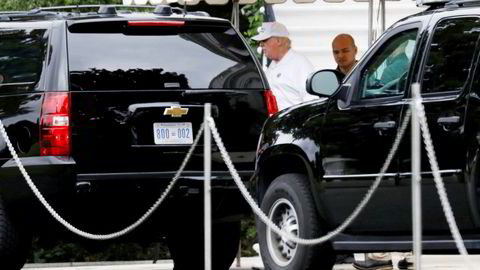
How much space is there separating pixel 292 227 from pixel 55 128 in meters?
1.82

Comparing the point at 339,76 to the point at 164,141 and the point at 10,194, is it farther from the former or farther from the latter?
the point at 10,194

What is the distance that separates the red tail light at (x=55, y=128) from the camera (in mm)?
10820

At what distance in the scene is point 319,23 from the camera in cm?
1803

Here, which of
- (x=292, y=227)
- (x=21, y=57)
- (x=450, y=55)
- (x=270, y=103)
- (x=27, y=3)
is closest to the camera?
(x=450, y=55)

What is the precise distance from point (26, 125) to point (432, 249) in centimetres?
323

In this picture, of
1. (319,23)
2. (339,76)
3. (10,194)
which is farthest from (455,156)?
(319,23)

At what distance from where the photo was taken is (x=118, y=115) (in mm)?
11102

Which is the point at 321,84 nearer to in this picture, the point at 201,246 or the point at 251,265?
the point at 201,246

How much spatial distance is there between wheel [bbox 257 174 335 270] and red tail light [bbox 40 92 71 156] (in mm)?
1484

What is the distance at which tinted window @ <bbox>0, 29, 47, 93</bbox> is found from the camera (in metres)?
11.2

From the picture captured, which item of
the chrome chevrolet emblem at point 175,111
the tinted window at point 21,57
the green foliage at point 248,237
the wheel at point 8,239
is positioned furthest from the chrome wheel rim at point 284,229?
the green foliage at point 248,237

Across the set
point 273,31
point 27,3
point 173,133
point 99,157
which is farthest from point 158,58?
point 27,3

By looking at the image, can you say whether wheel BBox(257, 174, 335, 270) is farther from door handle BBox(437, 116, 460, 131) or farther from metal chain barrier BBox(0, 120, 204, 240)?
door handle BBox(437, 116, 460, 131)

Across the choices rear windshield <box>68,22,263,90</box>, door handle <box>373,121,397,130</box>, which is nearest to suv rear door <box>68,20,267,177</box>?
rear windshield <box>68,22,263,90</box>
